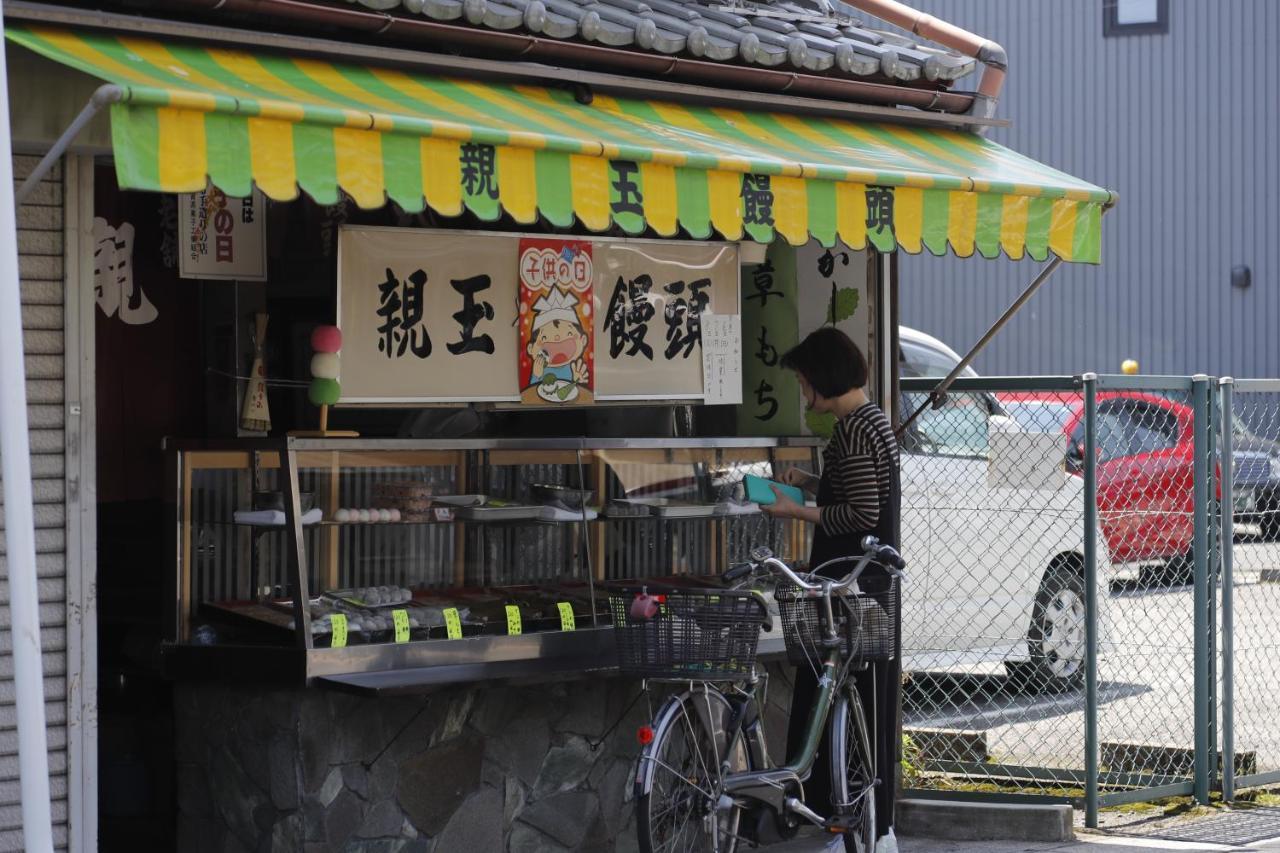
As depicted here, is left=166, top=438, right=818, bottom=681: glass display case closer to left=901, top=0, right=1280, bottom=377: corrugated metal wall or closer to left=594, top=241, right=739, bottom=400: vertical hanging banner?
left=594, top=241, right=739, bottom=400: vertical hanging banner

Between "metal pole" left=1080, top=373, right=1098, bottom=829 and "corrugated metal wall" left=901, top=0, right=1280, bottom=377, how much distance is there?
1471 centimetres

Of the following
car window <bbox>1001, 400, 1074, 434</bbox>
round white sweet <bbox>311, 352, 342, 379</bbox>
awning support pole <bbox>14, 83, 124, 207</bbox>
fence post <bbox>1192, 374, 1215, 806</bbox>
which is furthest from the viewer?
car window <bbox>1001, 400, 1074, 434</bbox>

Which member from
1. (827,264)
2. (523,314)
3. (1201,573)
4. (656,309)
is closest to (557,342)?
(523,314)

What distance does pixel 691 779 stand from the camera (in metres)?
5.65

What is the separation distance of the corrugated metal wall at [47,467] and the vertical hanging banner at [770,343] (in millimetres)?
3512

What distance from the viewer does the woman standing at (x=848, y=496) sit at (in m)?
6.38

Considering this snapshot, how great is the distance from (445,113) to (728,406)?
9.86 ft

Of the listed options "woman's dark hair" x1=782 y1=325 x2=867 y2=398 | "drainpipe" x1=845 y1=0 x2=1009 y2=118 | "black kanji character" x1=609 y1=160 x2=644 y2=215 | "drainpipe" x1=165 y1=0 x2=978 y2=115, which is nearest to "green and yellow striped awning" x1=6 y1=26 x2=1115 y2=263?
"black kanji character" x1=609 y1=160 x2=644 y2=215

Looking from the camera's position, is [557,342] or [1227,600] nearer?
[557,342]

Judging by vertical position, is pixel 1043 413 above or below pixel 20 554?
above

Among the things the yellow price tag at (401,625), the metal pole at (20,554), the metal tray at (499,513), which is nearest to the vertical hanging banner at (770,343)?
the metal tray at (499,513)

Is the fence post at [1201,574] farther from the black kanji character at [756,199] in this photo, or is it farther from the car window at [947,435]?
the black kanji character at [756,199]

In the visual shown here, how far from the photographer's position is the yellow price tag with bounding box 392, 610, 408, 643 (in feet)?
19.8

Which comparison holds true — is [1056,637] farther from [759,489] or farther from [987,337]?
[759,489]
